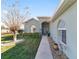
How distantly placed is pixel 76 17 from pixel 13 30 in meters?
17.8

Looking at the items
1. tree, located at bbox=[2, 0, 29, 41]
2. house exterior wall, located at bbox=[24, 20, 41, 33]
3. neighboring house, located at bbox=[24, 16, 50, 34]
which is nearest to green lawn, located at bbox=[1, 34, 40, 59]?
tree, located at bbox=[2, 0, 29, 41]

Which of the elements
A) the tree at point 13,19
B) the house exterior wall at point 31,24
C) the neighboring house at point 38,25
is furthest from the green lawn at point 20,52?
the house exterior wall at point 31,24

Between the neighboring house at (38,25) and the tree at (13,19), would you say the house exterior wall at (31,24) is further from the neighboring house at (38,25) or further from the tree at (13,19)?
the tree at (13,19)

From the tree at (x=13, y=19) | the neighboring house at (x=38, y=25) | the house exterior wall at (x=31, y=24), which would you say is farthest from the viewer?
the house exterior wall at (x=31, y=24)

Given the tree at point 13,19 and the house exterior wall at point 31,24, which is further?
the house exterior wall at point 31,24

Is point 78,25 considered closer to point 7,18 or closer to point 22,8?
point 7,18

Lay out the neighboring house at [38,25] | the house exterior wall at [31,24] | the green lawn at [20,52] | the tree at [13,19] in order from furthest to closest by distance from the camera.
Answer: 1. the house exterior wall at [31,24]
2. the neighboring house at [38,25]
3. the tree at [13,19]
4. the green lawn at [20,52]

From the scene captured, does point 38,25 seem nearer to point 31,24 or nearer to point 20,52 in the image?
point 31,24

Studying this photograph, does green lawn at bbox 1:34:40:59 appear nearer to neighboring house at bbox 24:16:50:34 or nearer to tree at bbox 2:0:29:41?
tree at bbox 2:0:29:41

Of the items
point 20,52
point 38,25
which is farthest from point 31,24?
point 20,52

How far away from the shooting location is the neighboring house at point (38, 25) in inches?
1368

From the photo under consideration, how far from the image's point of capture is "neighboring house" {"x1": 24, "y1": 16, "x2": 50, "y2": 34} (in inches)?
1368

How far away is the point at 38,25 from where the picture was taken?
35906mm

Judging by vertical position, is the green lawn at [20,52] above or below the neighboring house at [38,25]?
below
